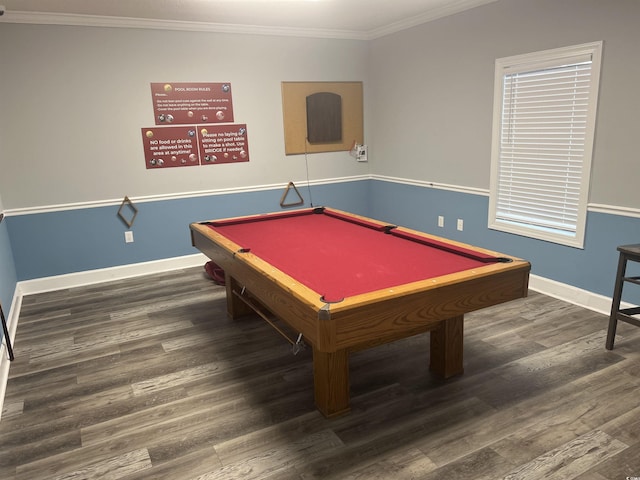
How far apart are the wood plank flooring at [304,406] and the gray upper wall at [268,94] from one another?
1.30 meters

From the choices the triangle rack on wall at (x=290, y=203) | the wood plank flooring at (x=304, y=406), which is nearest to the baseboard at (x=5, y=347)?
the wood plank flooring at (x=304, y=406)

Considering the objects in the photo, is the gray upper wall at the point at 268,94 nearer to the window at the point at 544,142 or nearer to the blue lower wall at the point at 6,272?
the window at the point at 544,142

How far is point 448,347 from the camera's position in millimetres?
2498

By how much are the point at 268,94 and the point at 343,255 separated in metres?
2.96

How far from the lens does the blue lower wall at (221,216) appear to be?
10.9ft

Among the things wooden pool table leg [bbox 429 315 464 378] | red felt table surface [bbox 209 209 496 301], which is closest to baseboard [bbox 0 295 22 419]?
red felt table surface [bbox 209 209 496 301]

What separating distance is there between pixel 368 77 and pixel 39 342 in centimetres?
429

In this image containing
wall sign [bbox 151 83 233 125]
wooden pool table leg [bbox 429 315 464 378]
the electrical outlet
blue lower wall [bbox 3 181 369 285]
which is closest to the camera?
wooden pool table leg [bbox 429 315 464 378]

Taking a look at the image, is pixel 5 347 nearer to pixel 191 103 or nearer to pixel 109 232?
pixel 109 232

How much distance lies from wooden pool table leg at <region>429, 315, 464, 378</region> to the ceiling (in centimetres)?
284

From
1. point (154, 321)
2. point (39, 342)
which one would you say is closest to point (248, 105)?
point (154, 321)

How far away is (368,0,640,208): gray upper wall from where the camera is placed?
301 cm

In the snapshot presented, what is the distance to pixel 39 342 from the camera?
3.17m

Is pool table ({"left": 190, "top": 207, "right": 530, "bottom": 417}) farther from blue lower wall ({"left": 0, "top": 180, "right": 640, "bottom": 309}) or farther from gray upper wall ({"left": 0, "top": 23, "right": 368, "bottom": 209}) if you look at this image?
gray upper wall ({"left": 0, "top": 23, "right": 368, "bottom": 209})
